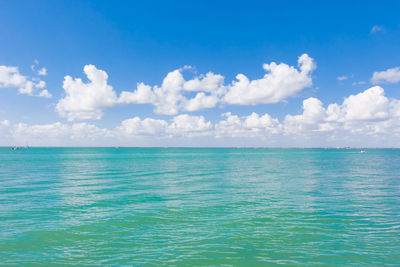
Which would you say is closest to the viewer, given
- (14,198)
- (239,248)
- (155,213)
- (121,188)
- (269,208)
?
(239,248)

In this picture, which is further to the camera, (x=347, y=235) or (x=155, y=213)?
(x=155, y=213)

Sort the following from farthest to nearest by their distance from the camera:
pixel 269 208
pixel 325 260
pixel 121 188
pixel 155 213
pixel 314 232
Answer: pixel 121 188
pixel 269 208
pixel 155 213
pixel 314 232
pixel 325 260

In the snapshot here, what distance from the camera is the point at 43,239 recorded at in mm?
16031

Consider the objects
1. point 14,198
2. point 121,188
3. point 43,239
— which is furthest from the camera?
point 121,188

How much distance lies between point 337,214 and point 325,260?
9.99 meters

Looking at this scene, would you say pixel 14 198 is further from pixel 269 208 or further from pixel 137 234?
pixel 269 208

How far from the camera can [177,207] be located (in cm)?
2394

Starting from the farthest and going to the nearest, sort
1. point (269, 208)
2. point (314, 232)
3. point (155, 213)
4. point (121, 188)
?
point (121, 188) → point (269, 208) → point (155, 213) → point (314, 232)

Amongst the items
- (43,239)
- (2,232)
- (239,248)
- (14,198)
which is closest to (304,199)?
(239,248)

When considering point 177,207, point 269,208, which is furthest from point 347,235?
point 177,207

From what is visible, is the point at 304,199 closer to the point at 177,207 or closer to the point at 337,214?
the point at 337,214

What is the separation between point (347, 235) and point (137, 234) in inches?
551

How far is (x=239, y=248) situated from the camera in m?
14.7

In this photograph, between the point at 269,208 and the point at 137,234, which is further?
the point at 269,208
